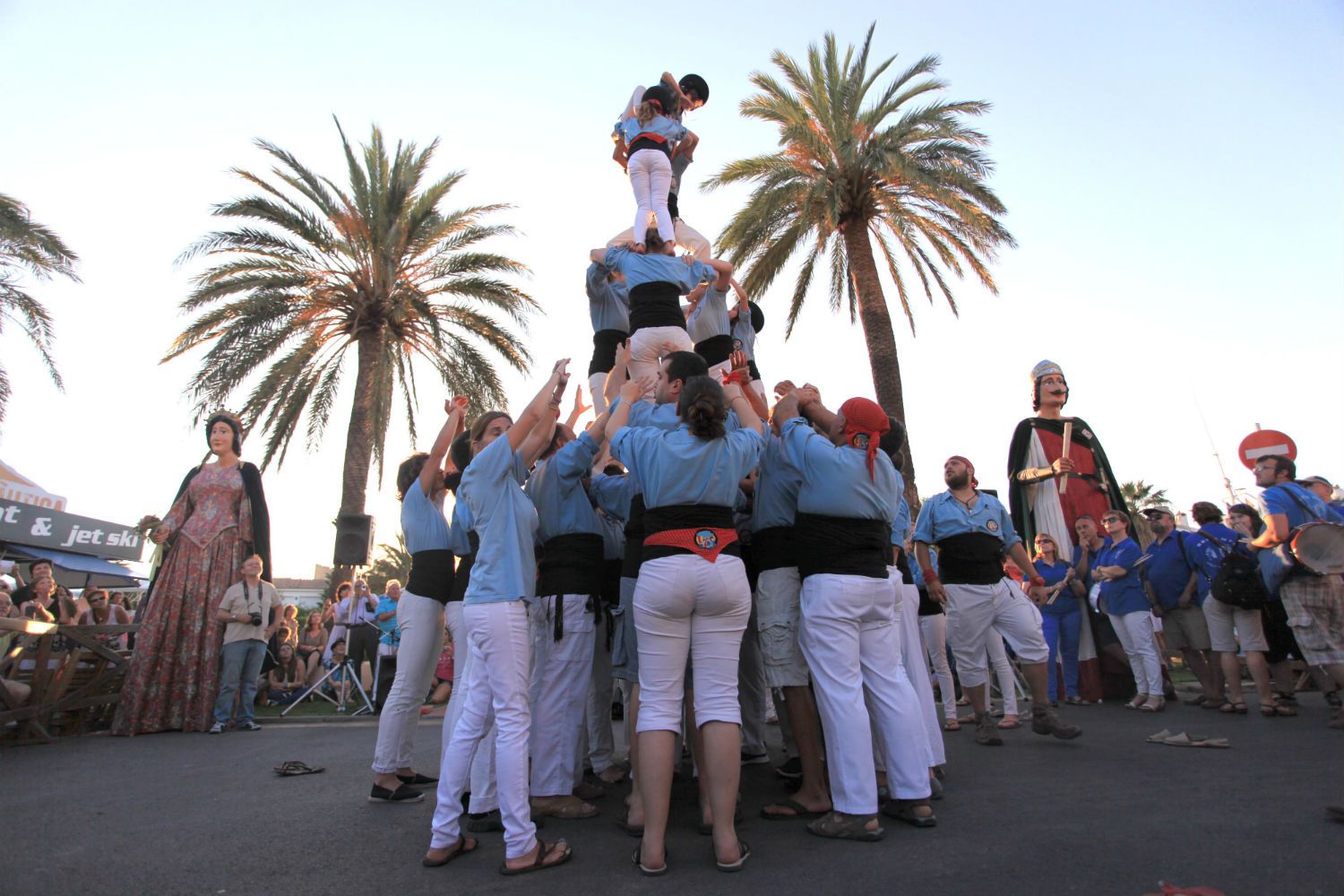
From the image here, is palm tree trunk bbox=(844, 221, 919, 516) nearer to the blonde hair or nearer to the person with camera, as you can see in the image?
the blonde hair

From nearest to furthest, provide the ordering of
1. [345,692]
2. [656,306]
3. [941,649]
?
[656,306], [941,649], [345,692]

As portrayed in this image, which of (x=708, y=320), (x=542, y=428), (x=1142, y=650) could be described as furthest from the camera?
(x=1142, y=650)

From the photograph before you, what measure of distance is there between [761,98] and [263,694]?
14759mm

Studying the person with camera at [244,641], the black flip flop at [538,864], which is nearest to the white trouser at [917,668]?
the black flip flop at [538,864]

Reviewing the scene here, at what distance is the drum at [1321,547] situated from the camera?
20.7 ft

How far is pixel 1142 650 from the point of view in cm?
841

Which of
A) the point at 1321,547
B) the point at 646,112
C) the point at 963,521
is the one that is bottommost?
the point at 1321,547

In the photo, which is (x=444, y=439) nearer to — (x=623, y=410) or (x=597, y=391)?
(x=623, y=410)

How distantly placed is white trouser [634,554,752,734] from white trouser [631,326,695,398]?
9.70 ft

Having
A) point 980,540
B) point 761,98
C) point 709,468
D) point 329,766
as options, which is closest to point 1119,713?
point 980,540

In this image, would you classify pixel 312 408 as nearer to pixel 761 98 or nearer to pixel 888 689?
pixel 761 98

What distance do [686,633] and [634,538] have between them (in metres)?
1.03

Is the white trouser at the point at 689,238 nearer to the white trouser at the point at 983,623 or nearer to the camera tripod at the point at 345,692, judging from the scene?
the white trouser at the point at 983,623

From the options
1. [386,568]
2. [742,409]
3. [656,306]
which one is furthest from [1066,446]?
[386,568]
